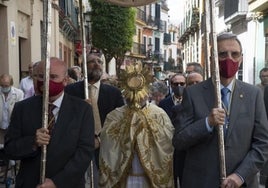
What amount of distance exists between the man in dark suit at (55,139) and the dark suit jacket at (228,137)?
71cm

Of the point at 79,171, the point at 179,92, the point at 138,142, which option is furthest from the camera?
the point at 179,92

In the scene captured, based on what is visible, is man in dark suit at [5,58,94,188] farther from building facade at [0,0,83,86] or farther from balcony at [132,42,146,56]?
balcony at [132,42,146,56]

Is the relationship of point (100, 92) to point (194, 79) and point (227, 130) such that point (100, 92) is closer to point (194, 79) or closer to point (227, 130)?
point (194, 79)

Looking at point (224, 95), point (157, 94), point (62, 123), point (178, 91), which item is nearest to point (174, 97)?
point (178, 91)

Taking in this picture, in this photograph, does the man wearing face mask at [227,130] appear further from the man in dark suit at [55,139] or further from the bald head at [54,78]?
the bald head at [54,78]

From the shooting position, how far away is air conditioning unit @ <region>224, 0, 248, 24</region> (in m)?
19.5

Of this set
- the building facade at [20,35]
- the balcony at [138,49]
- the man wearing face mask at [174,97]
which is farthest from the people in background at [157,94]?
the balcony at [138,49]

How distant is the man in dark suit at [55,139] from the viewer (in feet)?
11.7

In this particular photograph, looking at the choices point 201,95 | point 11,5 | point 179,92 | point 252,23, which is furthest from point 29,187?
point 252,23

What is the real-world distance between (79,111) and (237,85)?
1174 mm

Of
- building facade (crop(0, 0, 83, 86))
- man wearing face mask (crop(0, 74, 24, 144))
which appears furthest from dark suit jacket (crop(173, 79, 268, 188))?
building facade (crop(0, 0, 83, 86))

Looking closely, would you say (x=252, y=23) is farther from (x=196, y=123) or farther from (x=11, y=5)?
(x=196, y=123)

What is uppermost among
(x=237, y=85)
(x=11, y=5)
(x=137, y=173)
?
(x=11, y=5)

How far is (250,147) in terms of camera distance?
3451 millimetres
